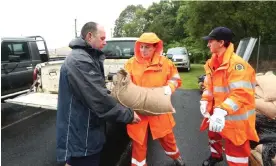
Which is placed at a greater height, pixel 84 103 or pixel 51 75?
pixel 84 103

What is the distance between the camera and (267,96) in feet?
14.9

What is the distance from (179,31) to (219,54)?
44518 mm

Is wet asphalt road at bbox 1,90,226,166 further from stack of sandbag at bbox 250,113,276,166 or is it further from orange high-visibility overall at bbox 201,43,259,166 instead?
orange high-visibility overall at bbox 201,43,259,166

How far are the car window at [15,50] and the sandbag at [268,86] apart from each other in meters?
5.60

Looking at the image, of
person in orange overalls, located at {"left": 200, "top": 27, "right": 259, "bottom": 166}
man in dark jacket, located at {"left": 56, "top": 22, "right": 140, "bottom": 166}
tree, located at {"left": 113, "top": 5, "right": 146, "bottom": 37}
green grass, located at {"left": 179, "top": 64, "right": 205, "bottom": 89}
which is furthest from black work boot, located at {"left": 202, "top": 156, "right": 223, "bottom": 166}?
tree, located at {"left": 113, "top": 5, "right": 146, "bottom": 37}

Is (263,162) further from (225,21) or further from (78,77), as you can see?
(225,21)

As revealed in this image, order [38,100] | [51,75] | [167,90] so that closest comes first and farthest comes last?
[167,90], [38,100], [51,75]

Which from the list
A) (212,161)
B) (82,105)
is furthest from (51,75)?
(82,105)

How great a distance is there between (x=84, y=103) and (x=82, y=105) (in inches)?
2.0

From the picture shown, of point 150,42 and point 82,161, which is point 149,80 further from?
point 82,161

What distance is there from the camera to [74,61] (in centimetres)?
243

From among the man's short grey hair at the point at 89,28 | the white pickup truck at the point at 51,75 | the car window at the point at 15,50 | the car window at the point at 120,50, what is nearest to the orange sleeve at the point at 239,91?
the man's short grey hair at the point at 89,28

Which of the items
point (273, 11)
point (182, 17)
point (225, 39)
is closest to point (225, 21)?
point (273, 11)

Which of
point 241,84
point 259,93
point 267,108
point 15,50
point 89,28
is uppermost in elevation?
point 89,28
